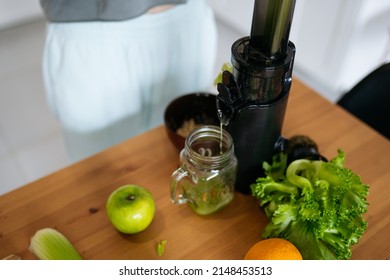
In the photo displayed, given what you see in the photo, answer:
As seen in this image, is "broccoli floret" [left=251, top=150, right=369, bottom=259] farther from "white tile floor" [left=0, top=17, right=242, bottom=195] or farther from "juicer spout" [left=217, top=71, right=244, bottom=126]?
"white tile floor" [left=0, top=17, right=242, bottom=195]

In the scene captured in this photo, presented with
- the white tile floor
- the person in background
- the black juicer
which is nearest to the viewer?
the black juicer

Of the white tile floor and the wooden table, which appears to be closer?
the wooden table

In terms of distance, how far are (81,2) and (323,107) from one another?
0.65 m

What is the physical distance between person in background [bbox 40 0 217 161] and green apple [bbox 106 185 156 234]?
43cm

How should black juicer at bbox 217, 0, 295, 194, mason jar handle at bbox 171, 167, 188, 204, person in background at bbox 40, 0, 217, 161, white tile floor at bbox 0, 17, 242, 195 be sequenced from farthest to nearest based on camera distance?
white tile floor at bbox 0, 17, 242, 195 → person in background at bbox 40, 0, 217, 161 → mason jar handle at bbox 171, 167, 188, 204 → black juicer at bbox 217, 0, 295, 194

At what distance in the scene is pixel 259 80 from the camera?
2.18 ft

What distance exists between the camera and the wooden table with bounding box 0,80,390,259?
75cm

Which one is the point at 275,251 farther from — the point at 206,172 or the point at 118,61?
the point at 118,61

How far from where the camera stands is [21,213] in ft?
2.62

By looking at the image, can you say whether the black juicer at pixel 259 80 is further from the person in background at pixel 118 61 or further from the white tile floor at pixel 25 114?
the white tile floor at pixel 25 114

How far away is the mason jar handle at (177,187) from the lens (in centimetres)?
74

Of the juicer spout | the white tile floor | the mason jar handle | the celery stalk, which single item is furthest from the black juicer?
the white tile floor
